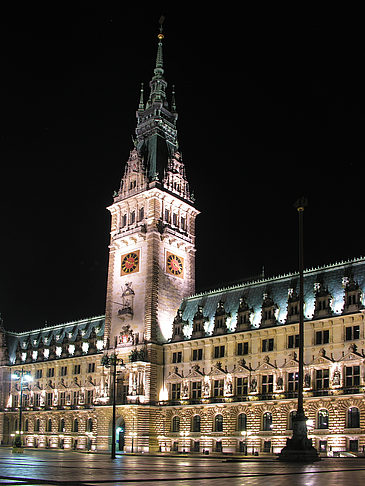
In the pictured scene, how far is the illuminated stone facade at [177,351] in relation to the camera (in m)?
63.0

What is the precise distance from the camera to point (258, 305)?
73.7 m

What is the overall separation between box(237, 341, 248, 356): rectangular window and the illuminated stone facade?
0.54 ft

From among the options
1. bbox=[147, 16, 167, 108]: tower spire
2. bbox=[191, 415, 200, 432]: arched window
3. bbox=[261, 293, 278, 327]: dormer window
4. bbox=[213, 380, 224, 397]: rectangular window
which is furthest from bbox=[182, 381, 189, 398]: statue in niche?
bbox=[147, 16, 167, 108]: tower spire

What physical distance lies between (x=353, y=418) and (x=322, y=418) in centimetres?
360

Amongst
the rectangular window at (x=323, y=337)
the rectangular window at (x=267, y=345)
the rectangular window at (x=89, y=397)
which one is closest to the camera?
the rectangular window at (x=323, y=337)

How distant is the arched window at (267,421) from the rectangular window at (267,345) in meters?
6.99

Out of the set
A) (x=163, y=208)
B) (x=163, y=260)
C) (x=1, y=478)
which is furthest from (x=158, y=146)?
(x=1, y=478)

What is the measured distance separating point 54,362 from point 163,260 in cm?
2956

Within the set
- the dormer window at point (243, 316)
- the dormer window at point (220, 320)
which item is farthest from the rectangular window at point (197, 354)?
the dormer window at point (243, 316)

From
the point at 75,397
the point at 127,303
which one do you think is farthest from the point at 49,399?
the point at 127,303

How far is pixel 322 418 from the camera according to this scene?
62.0 m

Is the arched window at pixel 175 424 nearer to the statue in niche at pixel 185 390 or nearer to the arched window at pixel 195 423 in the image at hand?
the arched window at pixel 195 423

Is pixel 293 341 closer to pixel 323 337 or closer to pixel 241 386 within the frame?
pixel 323 337

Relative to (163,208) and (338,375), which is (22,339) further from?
(338,375)
